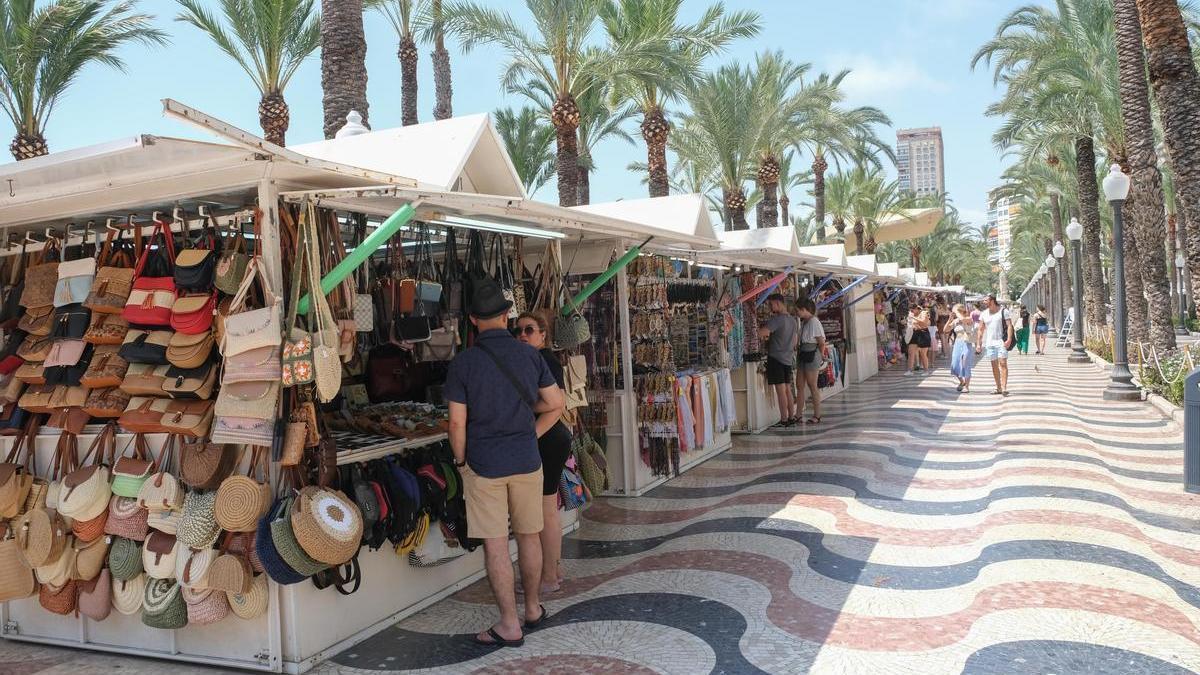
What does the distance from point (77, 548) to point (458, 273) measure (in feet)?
9.43

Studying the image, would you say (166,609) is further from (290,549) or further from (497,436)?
(497,436)

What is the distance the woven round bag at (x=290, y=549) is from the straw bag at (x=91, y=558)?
3.70 ft

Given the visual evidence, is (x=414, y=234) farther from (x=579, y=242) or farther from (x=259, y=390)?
(x=259, y=390)

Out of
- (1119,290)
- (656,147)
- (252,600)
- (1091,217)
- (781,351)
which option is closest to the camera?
(252,600)

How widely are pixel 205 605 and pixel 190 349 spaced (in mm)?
1251

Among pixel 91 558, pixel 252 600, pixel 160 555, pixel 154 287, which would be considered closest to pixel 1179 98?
pixel 154 287

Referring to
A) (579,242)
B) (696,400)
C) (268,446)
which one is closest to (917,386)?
(696,400)

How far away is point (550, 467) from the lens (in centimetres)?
487

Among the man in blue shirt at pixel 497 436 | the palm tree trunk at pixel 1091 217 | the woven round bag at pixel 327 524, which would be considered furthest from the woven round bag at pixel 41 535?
the palm tree trunk at pixel 1091 217

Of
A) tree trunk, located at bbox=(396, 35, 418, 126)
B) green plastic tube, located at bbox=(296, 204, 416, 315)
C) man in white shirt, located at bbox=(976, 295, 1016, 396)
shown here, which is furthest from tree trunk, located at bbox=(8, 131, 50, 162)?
man in white shirt, located at bbox=(976, 295, 1016, 396)

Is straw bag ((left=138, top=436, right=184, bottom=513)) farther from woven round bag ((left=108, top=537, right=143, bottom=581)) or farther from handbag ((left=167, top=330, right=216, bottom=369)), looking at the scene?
handbag ((left=167, top=330, right=216, bottom=369))

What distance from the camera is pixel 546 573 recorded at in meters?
5.05

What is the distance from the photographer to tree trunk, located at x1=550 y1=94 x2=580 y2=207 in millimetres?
15844

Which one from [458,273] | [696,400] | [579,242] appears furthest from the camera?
[696,400]
